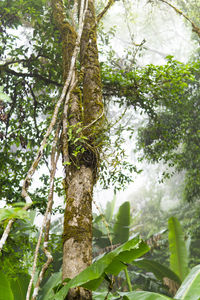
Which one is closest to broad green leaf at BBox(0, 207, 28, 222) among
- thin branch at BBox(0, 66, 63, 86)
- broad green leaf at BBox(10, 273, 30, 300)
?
broad green leaf at BBox(10, 273, 30, 300)

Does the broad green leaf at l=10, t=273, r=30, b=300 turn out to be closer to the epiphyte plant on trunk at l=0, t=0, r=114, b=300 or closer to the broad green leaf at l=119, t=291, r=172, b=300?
the epiphyte plant on trunk at l=0, t=0, r=114, b=300

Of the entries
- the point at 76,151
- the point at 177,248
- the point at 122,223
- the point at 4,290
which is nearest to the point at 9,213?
the point at 4,290

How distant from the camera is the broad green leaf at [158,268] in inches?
191

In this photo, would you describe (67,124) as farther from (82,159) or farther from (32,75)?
(32,75)

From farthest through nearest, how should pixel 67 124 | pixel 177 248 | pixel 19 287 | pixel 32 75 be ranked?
pixel 177 248, pixel 32 75, pixel 19 287, pixel 67 124

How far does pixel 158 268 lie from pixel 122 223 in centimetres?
118

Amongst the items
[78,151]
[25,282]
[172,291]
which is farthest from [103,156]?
[172,291]

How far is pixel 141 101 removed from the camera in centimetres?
406

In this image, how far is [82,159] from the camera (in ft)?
7.10

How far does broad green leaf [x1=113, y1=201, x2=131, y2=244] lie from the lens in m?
5.82

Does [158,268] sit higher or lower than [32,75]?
lower

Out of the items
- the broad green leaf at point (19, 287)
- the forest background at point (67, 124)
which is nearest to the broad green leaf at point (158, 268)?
the forest background at point (67, 124)

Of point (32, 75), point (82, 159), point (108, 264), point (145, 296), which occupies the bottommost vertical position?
point (145, 296)

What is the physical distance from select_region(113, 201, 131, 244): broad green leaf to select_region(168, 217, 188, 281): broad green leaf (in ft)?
3.77
